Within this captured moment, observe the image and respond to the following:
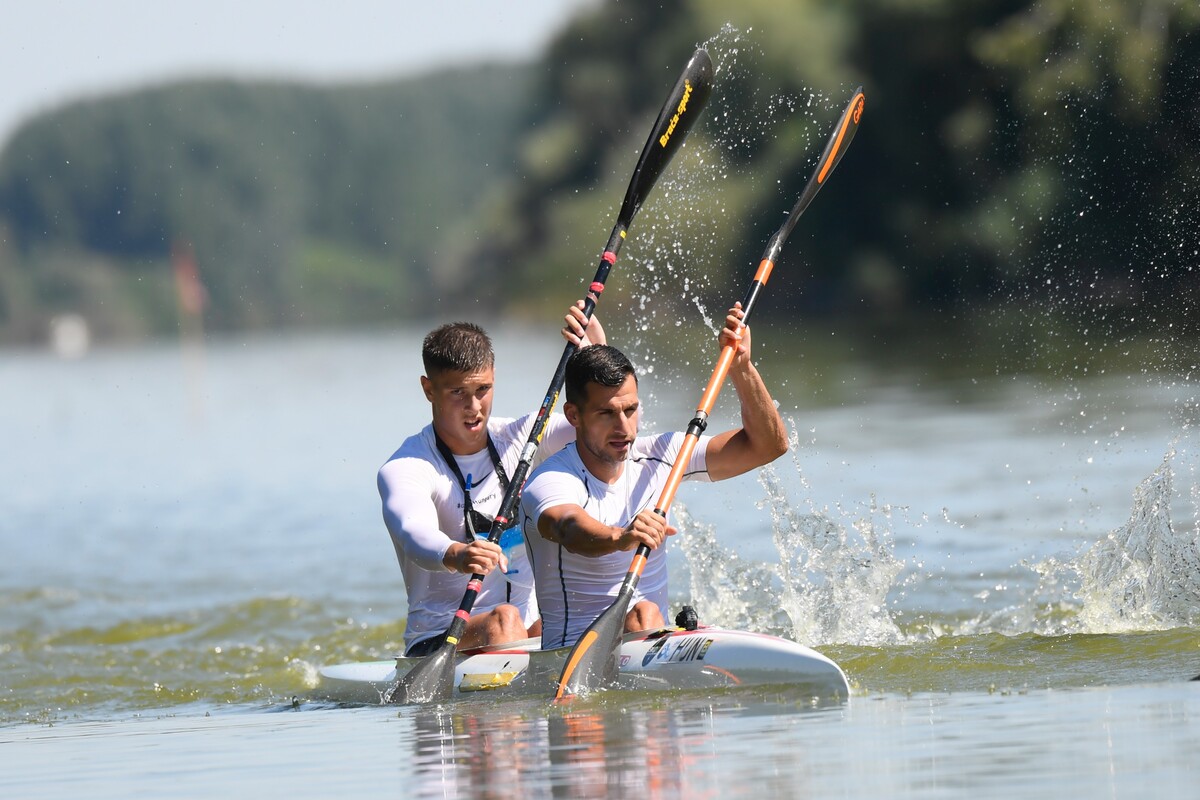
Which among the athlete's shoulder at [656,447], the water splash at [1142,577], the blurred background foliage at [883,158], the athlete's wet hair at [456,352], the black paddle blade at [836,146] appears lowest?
the water splash at [1142,577]

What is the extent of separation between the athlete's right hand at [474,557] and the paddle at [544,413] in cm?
19

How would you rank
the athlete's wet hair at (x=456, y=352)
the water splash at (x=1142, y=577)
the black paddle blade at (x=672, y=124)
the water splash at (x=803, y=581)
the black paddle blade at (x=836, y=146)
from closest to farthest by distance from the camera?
1. the athlete's wet hair at (x=456, y=352)
2. the water splash at (x=1142, y=577)
3. the water splash at (x=803, y=581)
4. the black paddle blade at (x=836, y=146)
5. the black paddle blade at (x=672, y=124)

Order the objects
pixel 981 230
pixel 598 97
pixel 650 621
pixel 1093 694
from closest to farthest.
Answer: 1. pixel 1093 694
2. pixel 650 621
3. pixel 981 230
4. pixel 598 97

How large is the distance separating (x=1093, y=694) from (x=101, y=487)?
761 inches

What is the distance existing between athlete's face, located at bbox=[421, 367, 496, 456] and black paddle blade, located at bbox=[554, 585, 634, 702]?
3.62ft

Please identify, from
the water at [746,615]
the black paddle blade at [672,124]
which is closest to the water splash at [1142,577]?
the water at [746,615]

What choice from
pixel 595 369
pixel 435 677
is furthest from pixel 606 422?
pixel 435 677

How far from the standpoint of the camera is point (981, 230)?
40.4 metres

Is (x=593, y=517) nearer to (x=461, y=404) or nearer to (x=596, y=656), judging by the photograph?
(x=596, y=656)

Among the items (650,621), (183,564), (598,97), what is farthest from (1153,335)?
(598,97)

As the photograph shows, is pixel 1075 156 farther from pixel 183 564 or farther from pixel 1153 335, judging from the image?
pixel 183 564

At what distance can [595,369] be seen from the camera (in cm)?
748

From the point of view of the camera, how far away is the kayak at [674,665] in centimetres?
729

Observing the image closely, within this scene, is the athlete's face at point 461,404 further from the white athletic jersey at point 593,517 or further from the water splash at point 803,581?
the water splash at point 803,581
